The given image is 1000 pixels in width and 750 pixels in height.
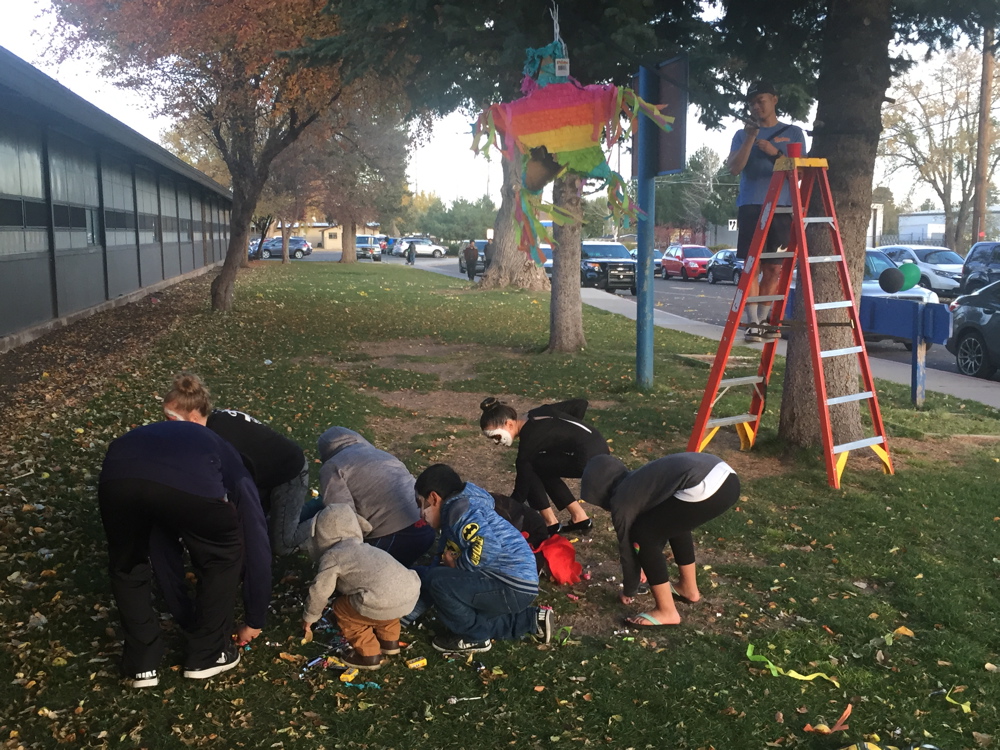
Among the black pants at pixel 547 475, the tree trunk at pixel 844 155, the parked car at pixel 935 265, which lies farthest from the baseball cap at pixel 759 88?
the parked car at pixel 935 265

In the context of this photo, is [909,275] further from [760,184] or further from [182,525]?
[182,525]

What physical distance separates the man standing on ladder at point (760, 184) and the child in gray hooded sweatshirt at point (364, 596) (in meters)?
3.78

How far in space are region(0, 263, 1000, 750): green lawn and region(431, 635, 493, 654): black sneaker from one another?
0.05m

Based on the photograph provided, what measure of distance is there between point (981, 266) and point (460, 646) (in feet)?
78.2

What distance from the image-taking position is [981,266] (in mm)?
23703

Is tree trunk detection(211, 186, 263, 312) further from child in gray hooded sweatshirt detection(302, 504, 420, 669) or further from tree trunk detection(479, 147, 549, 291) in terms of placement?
child in gray hooded sweatshirt detection(302, 504, 420, 669)

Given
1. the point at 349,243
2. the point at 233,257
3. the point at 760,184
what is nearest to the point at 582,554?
the point at 760,184

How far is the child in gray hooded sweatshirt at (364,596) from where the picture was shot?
3886 mm

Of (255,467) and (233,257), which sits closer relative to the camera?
(255,467)

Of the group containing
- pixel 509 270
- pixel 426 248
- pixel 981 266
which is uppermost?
pixel 426 248

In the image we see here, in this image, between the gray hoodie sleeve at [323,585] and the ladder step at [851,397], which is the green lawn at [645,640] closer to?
the gray hoodie sleeve at [323,585]

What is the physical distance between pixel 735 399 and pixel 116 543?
731 centimetres

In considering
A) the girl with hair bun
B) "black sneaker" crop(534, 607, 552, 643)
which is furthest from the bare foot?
→ the girl with hair bun

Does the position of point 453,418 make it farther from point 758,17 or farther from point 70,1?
point 70,1
